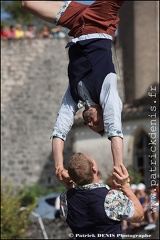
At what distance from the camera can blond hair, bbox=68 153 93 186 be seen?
666cm

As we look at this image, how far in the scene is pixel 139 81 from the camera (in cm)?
2472

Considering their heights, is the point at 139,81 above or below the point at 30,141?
above

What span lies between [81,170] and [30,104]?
18.1 m

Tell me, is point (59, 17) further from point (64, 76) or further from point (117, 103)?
point (64, 76)

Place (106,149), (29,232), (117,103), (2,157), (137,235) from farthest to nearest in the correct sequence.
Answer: (2,157)
(106,149)
(29,232)
(137,235)
(117,103)

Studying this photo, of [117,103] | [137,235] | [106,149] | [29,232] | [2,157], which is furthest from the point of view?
[2,157]

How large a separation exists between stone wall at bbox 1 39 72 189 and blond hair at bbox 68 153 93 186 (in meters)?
17.6

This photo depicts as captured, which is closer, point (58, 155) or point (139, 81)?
point (58, 155)

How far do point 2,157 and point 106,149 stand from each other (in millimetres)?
3873

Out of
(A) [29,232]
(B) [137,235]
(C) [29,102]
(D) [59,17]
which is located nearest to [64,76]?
(C) [29,102]

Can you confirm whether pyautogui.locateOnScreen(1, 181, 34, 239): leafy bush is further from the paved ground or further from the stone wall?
the stone wall

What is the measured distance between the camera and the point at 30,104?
2473cm

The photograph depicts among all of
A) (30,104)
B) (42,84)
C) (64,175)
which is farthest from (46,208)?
(64,175)

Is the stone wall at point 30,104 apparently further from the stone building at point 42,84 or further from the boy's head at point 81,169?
the boy's head at point 81,169
